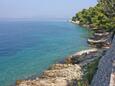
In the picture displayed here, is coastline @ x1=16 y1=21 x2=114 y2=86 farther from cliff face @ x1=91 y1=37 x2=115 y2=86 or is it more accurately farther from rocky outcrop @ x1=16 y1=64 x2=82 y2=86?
cliff face @ x1=91 y1=37 x2=115 y2=86

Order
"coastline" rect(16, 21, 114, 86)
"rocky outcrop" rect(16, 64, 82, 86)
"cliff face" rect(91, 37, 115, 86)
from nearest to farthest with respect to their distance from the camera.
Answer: "cliff face" rect(91, 37, 115, 86), "rocky outcrop" rect(16, 64, 82, 86), "coastline" rect(16, 21, 114, 86)

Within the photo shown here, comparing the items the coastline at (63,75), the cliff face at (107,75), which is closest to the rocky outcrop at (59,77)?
the coastline at (63,75)

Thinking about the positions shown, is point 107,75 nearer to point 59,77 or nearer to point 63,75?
point 59,77

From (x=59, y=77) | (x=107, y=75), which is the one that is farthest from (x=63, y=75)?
(x=107, y=75)

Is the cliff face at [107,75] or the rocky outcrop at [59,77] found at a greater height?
the cliff face at [107,75]

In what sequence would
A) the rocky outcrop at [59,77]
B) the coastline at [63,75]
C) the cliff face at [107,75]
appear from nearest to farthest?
the cliff face at [107,75] → the rocky outcrop at [59,77] → the coastline at [63,75]

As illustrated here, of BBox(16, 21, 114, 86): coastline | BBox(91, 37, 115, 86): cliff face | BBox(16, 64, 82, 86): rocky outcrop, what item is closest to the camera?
BBox(91, 37, 115, 86): cliff face

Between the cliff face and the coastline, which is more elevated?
the cliff face

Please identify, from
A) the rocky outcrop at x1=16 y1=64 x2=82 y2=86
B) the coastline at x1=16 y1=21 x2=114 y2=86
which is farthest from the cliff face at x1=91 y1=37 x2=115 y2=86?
the rocky outcrop at x1=16 y1=64 x2=82 y2=86

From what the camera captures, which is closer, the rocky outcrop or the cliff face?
the cliff face

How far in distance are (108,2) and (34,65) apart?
16.1 m

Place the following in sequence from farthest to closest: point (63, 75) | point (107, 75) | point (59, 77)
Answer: point (63, 75), point (59, 77), point (107, 75)

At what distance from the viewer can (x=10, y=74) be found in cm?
4284

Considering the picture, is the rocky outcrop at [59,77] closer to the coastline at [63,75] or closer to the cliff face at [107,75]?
the coastline at [63,75]
